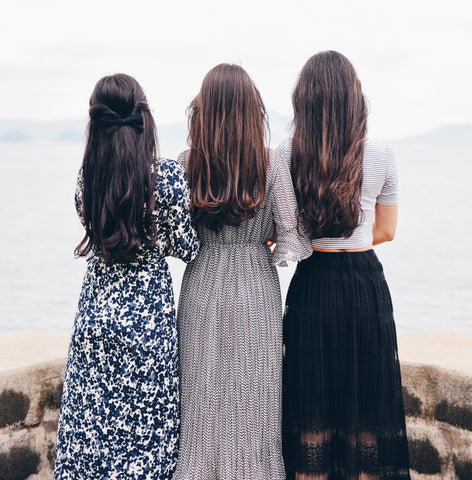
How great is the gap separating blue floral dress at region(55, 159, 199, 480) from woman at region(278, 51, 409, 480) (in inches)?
17.5

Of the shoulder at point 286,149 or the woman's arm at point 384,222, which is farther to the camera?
the woman's arm at point 384,222

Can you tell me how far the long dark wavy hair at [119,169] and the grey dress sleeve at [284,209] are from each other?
1.38ft

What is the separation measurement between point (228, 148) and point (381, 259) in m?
17.3

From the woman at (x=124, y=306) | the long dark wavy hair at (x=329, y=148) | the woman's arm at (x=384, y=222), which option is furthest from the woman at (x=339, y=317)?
the woman at (x=124, y=306)

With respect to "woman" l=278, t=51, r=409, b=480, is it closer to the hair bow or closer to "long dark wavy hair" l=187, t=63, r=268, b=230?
"long dark wavy hair" l=187, t=63, r=268, b=230

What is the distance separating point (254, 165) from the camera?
7.48 feet

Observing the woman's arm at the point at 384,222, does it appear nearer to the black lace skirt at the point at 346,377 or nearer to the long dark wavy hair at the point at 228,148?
the black lace skirt at the point at 346,377

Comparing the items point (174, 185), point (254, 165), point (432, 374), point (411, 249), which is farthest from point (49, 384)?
point (411, 249)

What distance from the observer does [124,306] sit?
2.29m

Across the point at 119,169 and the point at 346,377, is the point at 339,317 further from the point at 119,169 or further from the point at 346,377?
the point at 119,169

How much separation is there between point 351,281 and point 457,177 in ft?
140

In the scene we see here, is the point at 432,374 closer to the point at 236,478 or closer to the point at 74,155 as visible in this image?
the point at 236,478

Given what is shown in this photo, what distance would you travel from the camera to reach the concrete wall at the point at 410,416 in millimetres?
2590

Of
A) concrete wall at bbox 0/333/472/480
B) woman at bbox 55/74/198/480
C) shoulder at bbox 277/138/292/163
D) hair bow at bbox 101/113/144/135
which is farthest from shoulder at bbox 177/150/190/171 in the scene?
concrete wall at bbox 0/333/472/480
